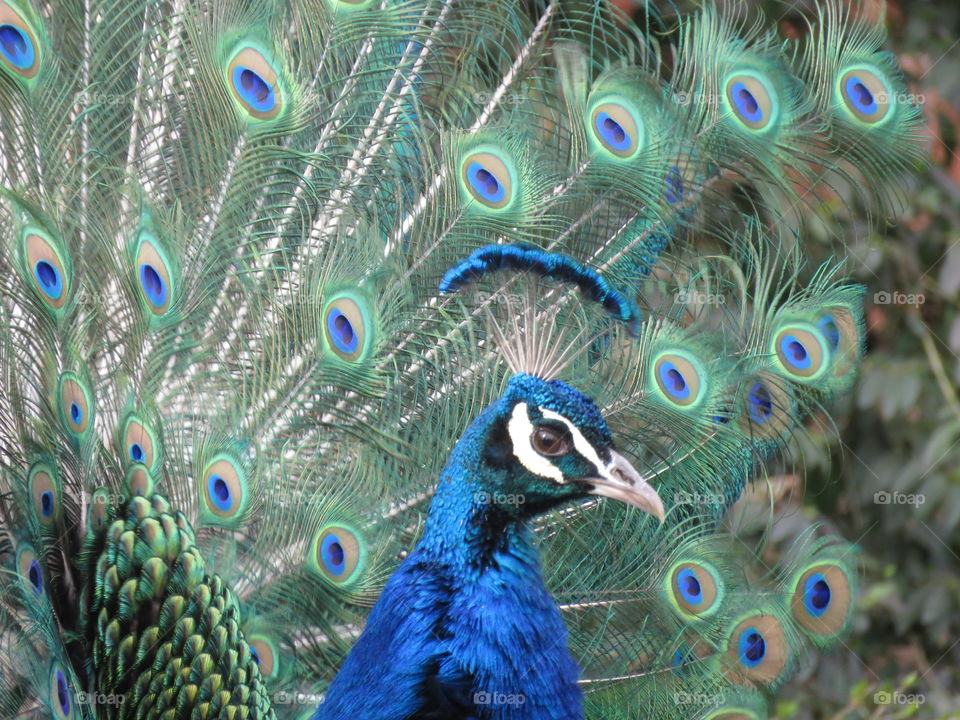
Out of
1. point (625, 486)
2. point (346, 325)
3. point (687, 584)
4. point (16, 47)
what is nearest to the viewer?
point (625, 486)

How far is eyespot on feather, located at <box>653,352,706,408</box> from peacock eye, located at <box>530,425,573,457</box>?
0.33 meters

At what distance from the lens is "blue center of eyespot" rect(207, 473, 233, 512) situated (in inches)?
62.5

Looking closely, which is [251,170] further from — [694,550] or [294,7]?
[694,550]

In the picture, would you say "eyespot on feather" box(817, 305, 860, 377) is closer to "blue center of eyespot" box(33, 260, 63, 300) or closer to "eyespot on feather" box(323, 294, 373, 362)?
"eyespot on feather" box(323, 294, 373, 362)

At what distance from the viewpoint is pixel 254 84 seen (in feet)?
5.08

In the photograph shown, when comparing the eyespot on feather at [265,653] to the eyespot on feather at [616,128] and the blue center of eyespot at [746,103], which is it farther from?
the blue center of eyespot at [746,103]

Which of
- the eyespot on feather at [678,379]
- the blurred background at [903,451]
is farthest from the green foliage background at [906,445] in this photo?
the eyespot on feather at [678,379]

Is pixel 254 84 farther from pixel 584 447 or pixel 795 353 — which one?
pixel 795 353

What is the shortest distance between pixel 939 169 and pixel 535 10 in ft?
3.83

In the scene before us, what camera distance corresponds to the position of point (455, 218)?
162cm

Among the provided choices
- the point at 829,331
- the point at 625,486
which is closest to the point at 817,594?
the point at 829,331

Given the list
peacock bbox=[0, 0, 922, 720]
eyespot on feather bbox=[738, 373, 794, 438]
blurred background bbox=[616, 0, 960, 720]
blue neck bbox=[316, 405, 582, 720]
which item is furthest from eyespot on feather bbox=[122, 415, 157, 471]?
blurred background bbox=[616, 0, 960, 720]

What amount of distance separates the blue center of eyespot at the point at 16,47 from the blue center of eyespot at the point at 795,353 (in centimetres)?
112

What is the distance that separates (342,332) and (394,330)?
8 centimetres
